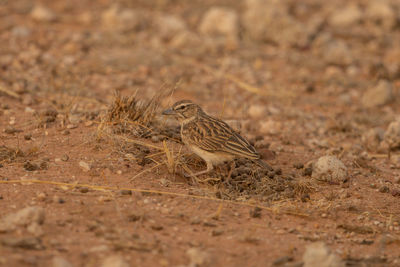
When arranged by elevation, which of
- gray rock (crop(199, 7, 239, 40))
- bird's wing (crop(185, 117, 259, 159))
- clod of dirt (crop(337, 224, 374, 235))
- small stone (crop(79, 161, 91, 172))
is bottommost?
clod of dirt (crop(337, 224, 374, 235))

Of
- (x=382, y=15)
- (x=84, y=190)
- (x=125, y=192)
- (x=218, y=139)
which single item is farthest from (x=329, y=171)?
(x=382, y=15)

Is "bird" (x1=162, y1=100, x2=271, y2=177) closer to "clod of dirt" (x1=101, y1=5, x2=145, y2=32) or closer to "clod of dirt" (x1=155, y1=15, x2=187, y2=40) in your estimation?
"clod of dirt" (x1=155, y1=15, x2=187, y2=40)

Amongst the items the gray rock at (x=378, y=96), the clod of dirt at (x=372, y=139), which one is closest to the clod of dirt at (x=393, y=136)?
the clod of dirt at (x=372, y=139)

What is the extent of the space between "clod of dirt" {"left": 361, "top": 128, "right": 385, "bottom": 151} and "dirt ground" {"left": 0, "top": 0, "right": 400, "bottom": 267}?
0.03m

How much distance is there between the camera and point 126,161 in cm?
630

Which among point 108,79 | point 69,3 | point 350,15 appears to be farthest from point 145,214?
point 350,15

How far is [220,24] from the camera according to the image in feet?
45.9

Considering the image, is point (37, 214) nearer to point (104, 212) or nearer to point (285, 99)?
point (104, 212)

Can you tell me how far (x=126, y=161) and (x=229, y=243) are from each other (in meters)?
1.98

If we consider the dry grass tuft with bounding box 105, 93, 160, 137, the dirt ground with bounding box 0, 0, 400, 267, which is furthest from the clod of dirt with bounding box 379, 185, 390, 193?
the dry grass tuft with bounding box 105, 93, 160, 137

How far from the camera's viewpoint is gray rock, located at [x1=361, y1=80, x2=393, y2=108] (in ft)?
35.5

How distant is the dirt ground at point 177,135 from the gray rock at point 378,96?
0.03 m

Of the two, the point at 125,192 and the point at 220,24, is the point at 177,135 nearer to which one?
the point at 125,192

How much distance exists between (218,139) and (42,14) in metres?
8.58
